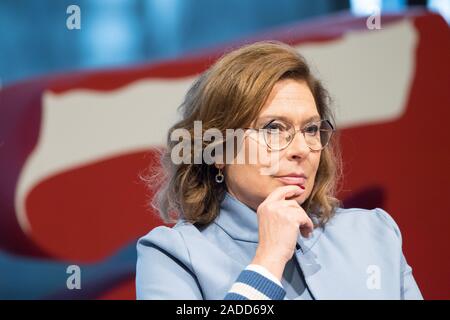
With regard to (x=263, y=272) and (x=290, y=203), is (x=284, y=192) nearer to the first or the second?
(x=290, y=203)

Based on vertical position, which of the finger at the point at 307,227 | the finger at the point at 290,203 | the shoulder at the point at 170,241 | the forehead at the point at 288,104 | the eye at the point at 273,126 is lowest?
the shoulder at the point at 170,241

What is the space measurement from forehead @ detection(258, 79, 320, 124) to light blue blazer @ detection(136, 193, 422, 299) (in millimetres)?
234

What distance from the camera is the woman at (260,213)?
1470 millimetres

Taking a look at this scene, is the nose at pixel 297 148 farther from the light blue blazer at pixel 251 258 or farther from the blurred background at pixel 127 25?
the blurred background at pixel 127 25

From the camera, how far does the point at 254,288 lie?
1.36 metres

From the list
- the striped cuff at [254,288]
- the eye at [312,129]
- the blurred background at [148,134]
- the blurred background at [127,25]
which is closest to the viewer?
the striped cuff at [254,288]

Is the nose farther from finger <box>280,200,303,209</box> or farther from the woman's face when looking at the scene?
finger <box>280,200,303,209</box>

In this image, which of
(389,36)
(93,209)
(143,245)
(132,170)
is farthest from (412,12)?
(143,245)

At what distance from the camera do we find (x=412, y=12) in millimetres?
2779

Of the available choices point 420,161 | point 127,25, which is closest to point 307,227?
point 420,161

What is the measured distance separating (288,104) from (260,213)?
0.85 ft

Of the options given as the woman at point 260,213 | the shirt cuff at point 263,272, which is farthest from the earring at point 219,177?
the shirt cuff at point 263,272
